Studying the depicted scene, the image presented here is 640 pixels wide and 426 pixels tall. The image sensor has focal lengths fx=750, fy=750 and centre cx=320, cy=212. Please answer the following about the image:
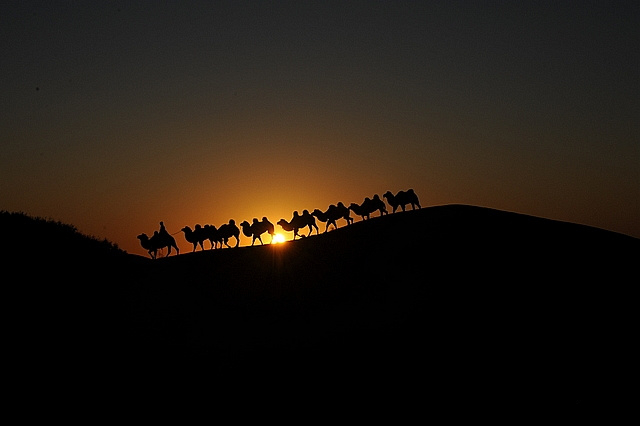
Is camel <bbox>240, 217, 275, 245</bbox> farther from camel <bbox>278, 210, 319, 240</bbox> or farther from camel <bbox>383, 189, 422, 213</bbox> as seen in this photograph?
camel <bbox>383, 189, 422, 213</bbox>

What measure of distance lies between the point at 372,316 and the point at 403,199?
17981 mm

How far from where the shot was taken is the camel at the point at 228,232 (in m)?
39.8

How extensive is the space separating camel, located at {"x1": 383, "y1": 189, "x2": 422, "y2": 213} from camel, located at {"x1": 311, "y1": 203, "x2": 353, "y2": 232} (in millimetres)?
2651

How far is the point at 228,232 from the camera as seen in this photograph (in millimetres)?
39938

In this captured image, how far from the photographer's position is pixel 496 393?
1892 cm

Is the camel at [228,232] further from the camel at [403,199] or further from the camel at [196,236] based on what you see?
the camel at [403,199]

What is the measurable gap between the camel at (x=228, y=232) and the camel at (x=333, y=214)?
179 inches

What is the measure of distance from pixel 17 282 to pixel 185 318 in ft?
19.4

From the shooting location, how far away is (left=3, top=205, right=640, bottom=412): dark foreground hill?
20125mm

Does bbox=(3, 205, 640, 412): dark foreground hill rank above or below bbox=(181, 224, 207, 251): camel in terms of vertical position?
below

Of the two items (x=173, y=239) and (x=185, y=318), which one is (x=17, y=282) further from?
(x=173, y=239)

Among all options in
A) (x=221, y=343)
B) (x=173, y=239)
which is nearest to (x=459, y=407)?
(x=221, y=343)

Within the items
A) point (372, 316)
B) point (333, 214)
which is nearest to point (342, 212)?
point (333, 214)

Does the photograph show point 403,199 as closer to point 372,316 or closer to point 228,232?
point 228,232
